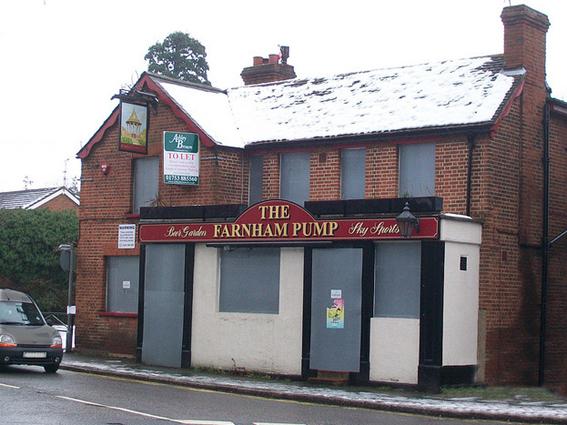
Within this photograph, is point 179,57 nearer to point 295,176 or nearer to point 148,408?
point 295,176

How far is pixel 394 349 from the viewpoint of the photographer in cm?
2134

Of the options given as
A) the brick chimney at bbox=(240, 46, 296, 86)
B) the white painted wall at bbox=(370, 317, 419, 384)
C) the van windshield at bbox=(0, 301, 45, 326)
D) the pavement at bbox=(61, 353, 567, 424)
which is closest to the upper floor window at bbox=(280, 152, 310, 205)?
the pavement at bbox=(61, 353, 567, 424)

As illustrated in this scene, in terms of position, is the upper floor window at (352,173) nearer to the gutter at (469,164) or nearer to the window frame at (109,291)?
the gutter at (469,164)

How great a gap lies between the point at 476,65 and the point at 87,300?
12.4m

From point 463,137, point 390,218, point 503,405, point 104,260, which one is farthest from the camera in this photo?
point 104,260

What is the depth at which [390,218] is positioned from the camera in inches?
839

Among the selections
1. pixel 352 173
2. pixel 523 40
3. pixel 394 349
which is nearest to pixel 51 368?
pixel 394 349

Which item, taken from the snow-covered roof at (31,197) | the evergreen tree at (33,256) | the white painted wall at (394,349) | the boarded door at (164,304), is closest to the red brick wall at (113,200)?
the boarded door at (164,304)

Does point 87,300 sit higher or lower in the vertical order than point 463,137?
lower

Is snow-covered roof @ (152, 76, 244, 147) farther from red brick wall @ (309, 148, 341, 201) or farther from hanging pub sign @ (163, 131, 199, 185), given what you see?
red brick wall @ (309, 148, 341, 201)

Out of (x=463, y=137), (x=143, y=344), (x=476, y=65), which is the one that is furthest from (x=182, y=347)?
(x=476, y=65)

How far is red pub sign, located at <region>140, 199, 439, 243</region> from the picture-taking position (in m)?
21.4

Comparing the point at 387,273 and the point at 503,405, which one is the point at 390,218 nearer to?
the point at 387,273

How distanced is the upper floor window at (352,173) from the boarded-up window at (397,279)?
11.5 feet
